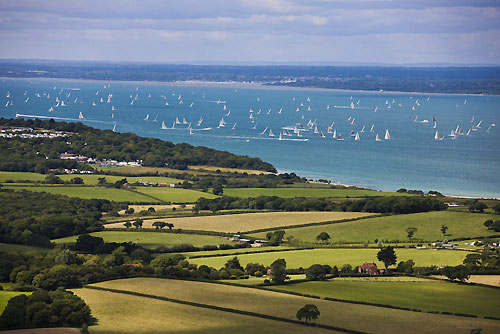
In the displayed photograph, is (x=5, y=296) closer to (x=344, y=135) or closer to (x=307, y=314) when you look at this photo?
(x=307, y=314)

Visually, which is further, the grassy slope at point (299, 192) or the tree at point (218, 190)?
the tree at point (218, 190)

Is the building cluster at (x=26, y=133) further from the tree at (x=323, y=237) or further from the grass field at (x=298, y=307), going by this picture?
the grass field at (x=298, y=307)

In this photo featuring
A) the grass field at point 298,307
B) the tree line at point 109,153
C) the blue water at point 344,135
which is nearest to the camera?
the grass field at point 298,307

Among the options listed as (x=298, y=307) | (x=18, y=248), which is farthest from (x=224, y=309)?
(x=18, y=248)

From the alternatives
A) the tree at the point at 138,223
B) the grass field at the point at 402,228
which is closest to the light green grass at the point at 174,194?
the tree at the point at 138,223

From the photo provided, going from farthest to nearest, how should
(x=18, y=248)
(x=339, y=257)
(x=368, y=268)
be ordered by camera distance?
(x=18, y=248)
(x=339, y=257)
(x=368, y=268)
